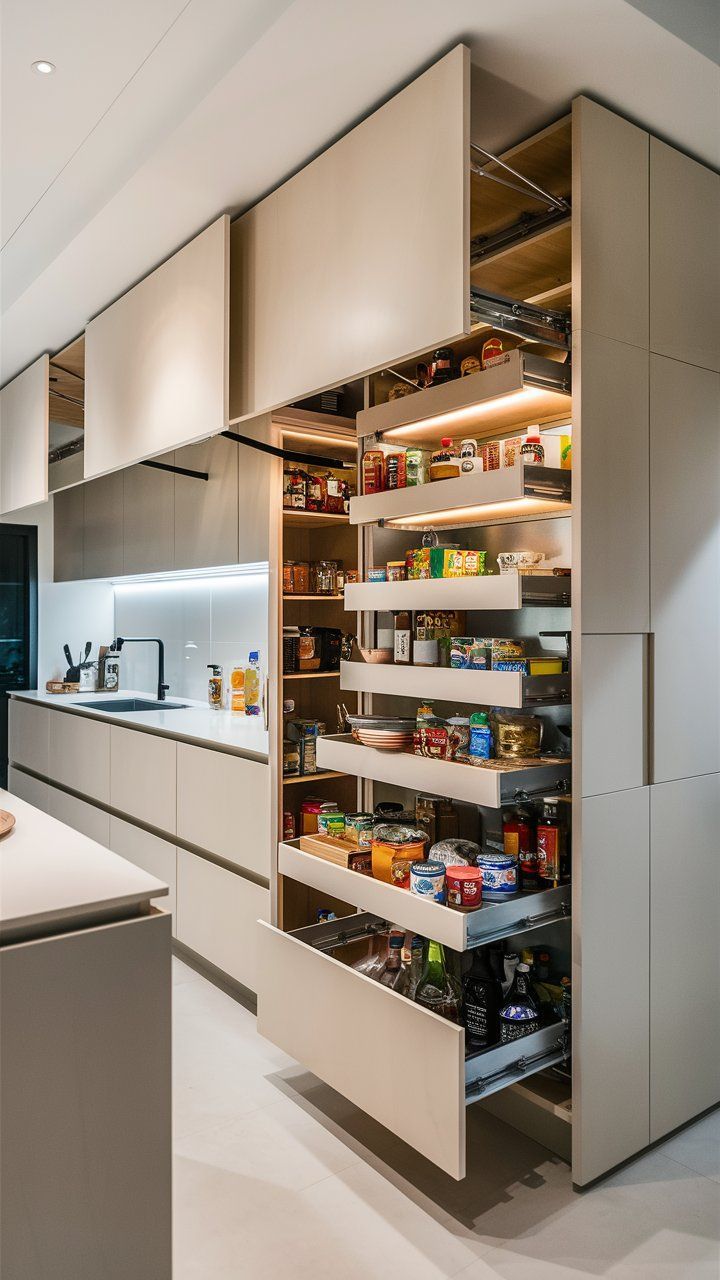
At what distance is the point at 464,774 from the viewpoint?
1876mm

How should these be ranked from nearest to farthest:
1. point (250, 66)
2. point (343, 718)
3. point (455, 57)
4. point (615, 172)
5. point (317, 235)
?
point (455, 57)
point (250, 66)
point (615, 172)
point (317, 235)
point (343, 718)

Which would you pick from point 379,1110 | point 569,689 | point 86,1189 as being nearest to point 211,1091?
point 379,1110

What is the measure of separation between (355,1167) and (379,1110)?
0.17 m

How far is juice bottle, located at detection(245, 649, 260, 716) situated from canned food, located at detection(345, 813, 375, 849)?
4.50 feet

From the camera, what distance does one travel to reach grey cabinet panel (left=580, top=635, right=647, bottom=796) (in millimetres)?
1836

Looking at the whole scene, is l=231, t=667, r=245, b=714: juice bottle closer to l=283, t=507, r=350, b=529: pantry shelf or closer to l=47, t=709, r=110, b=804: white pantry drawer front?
l=47, t=709, r=110, b=804: white pantry drawer front

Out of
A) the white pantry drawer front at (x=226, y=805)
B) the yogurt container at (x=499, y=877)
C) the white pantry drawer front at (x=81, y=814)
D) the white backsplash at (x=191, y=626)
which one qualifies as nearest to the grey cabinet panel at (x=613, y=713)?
the yogurt container at (x=499, y=877)

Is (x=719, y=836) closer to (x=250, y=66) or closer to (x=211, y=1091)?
(x=211, y=1091)

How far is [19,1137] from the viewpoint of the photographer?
1.16 meters

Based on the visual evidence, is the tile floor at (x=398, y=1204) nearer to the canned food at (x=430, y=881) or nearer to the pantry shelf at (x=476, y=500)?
the canned food at (x=430, y=881)

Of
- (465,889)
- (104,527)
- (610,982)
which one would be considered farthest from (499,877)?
(104,527)

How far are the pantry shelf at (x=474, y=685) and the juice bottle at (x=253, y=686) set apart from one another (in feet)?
5.20

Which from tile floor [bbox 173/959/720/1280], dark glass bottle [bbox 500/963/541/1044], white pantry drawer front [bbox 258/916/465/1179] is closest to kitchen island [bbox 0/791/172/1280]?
tile floor [bbox 173/959/720/1280]

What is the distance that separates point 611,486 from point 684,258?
0.66 meters
